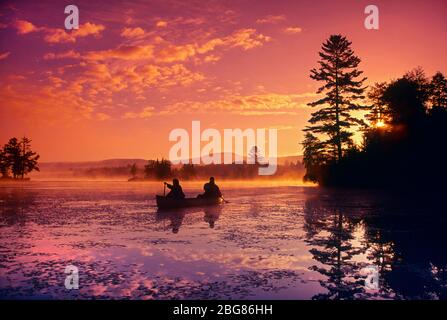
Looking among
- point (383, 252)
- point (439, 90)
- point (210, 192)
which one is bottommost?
point (383, 252)

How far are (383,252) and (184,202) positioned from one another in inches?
643

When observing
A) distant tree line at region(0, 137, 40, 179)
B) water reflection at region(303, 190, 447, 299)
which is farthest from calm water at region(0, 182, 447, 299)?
distant tree line at region(0, 137, 40, 179)

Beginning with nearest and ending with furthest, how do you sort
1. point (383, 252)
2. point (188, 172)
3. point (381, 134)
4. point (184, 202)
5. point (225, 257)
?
point (225, 257) < point (383, 252) < point (184, 202) < point (381, 134) < point (188, 172)

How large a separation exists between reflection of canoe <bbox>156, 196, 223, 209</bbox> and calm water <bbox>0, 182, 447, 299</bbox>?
544 cm

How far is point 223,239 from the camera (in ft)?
44.6

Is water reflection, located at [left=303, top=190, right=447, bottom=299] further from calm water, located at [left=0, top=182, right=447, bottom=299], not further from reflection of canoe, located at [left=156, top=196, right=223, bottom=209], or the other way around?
reflection of canoe, located at [left=156, top=196, right=223, bottom=209]

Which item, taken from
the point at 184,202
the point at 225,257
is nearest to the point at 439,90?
the point at 184,202

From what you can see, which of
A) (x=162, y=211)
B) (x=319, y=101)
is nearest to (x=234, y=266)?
(x=162, y=211)

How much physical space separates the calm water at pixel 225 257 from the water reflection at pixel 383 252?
0.03 m

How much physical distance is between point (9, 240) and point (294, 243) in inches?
388

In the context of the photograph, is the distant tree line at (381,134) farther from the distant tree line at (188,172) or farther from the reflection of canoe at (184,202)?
the distant tree line at (188,172)

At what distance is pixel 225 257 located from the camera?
424 inches

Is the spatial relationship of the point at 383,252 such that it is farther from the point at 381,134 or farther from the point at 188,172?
the point at 188,172

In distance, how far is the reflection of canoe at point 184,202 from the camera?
24.6 meters
